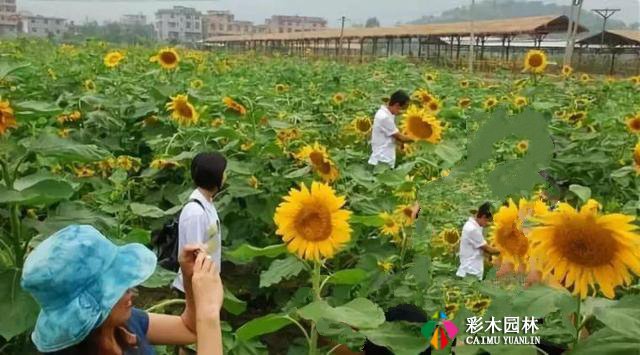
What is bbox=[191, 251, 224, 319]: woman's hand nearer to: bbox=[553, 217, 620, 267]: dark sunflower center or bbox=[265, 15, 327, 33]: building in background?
bbox=[553, 217, 620, 267]: dark sunflower center

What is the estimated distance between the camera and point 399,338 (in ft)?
3.86

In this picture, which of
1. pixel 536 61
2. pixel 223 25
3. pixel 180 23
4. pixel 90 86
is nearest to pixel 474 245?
pixel 536 61

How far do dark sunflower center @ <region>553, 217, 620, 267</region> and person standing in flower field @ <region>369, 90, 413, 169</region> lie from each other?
263cm

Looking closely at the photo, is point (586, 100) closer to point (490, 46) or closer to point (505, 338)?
point (505, 338)

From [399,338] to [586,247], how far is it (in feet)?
1.16

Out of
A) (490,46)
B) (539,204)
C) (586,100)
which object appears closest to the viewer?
(539,204)

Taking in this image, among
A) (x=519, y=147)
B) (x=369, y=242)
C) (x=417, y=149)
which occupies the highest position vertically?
(x=519, y=147)

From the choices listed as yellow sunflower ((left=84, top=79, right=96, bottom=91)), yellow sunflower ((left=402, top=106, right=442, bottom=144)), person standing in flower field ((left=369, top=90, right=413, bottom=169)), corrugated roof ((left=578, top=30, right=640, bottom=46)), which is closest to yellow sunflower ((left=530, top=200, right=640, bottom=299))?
yellow sunflower ((left=402, top=106, right=442, bottom=144))

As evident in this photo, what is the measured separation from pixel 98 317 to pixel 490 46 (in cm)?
3049

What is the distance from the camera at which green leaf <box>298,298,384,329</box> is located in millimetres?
1196

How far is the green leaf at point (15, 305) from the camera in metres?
1.65

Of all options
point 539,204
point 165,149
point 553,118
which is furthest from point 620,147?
point 539,204

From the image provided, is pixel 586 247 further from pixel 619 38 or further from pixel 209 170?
pixel 619 38

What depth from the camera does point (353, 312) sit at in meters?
1.24
